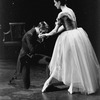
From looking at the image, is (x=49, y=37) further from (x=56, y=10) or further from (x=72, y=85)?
(x=72, y=85)

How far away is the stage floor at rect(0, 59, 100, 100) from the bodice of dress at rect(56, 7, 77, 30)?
3.42ft

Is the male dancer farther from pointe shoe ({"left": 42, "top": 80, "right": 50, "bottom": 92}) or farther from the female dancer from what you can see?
pointe shoe ({"left": 42, "top": 80, "right": 50, "bottom": 92})

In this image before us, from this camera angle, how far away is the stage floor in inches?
190

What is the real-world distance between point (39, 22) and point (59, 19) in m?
0.46

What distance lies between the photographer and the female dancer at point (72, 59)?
5.12 m

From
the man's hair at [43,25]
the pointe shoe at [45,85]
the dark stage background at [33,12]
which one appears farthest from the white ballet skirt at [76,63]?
the dark stage background at [33,12]

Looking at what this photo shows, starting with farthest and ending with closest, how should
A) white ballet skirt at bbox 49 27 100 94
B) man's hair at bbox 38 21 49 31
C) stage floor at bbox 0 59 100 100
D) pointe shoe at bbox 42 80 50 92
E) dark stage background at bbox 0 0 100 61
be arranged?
dark stage background at bbox 0 0 100 61 < man's hair at bbox 38 21 49 31 < pointe shoe at bbox 42 80 50 92 < white ballet skirt at bbox 49 27 100 94 < stage floor at bbox 0 59 100 100

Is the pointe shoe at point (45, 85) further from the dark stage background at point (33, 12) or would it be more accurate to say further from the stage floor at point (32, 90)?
the dark stage background at point (33, 12)

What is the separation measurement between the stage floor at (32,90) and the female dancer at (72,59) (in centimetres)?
15

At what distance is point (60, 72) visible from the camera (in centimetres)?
528

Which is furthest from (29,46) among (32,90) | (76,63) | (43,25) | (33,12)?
(76,63)

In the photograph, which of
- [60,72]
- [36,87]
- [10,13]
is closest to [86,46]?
[60,72]

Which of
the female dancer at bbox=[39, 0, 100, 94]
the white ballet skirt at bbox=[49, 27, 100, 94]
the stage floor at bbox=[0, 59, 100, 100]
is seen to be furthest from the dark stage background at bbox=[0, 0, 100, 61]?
the stage floor at bbox=[0, 59, 100, 100]

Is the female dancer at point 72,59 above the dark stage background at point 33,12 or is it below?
below
